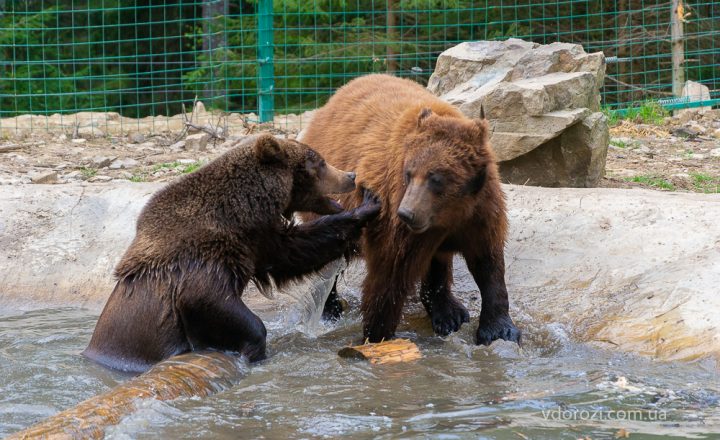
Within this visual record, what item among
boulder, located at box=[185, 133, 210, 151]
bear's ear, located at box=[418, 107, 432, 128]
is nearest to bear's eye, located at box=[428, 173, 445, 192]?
bear's ear, located at box=[418, 107, 432, 128]

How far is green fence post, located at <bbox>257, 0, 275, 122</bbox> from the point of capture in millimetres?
12172

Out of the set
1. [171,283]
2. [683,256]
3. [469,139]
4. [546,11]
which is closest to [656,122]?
[546,11]

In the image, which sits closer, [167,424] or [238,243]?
[167,424]

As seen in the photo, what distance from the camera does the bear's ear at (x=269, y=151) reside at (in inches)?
221

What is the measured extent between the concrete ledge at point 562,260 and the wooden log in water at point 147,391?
1456 millimetres

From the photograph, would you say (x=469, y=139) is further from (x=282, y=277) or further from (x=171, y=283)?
(x=171, y=283)

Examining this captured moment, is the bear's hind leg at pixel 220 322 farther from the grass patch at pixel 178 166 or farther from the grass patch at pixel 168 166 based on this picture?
the grass patch at pixel 168 166

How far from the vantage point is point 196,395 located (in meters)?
4.68

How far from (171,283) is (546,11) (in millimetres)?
11603

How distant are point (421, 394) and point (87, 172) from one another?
5.72 m

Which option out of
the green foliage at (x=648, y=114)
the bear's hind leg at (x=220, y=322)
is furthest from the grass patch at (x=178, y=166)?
the green foliage at (x=648, y=114)

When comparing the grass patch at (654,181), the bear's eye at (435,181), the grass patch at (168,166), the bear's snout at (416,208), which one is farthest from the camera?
the grass patch at (168,166)

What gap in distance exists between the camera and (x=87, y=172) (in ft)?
31.0

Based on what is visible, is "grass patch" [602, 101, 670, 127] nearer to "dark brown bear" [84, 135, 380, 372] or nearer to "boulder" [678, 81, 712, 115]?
"boulder" [678, 81, 712, 115]
